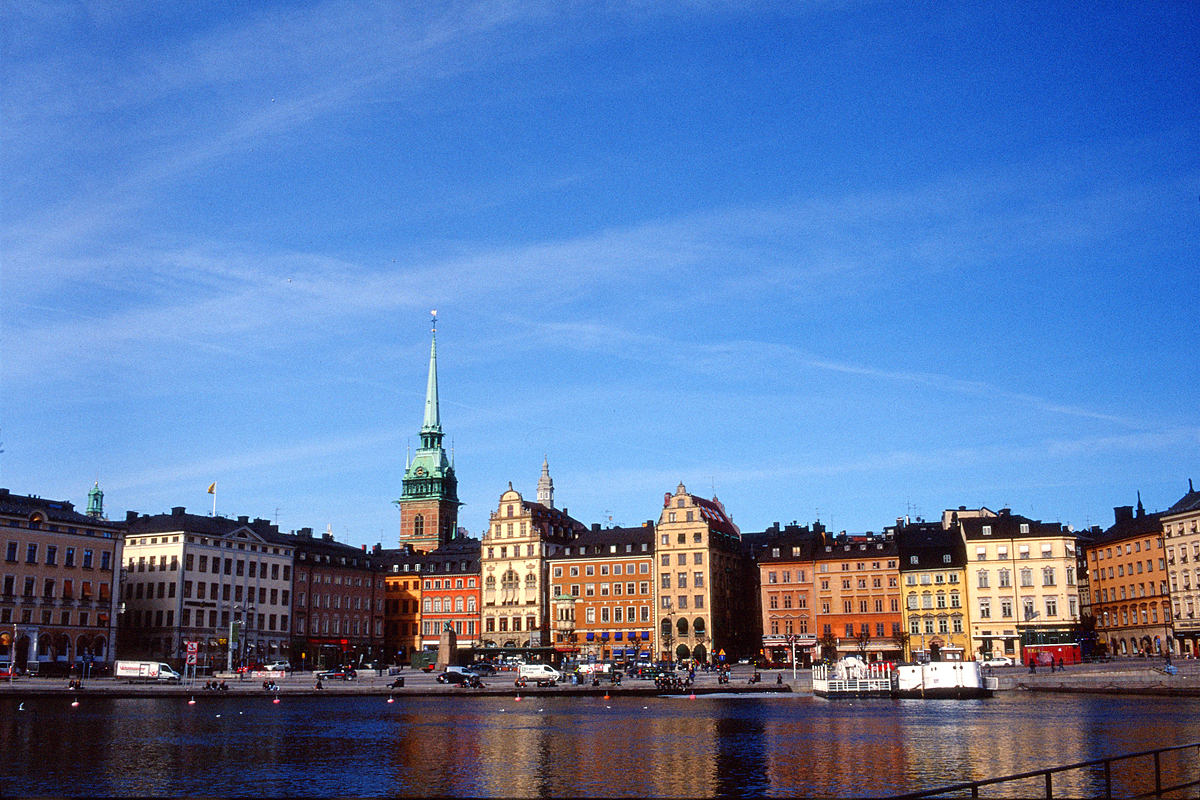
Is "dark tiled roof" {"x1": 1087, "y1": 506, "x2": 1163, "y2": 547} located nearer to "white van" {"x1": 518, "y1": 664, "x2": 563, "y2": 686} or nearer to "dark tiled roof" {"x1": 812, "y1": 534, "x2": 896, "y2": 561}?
"dark tiled roof" {"x1": 812, "y1": 534, "x2": 896, "y2": 561}

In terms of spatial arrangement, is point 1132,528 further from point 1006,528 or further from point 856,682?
point 856,682

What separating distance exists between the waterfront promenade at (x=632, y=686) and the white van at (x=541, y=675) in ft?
5.91

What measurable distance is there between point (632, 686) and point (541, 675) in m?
9.81

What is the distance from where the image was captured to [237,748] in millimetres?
51188

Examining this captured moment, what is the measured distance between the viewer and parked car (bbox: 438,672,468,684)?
10688cm

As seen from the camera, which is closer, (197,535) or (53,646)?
(53,646)

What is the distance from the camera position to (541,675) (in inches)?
4181

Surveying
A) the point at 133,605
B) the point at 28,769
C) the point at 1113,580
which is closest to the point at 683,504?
the point at 1113,580

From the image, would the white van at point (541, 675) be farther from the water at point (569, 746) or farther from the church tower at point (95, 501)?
the church tower at point (95, 501)

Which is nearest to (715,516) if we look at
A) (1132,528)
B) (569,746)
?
(1132,528)

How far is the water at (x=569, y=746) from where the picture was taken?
127 ft

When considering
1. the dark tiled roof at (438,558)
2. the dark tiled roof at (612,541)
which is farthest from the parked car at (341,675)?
the dark tiled roof at (438,558)

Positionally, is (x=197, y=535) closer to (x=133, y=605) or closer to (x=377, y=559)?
(x=133, y=605)

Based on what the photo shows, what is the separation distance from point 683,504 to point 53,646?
72916 mm
